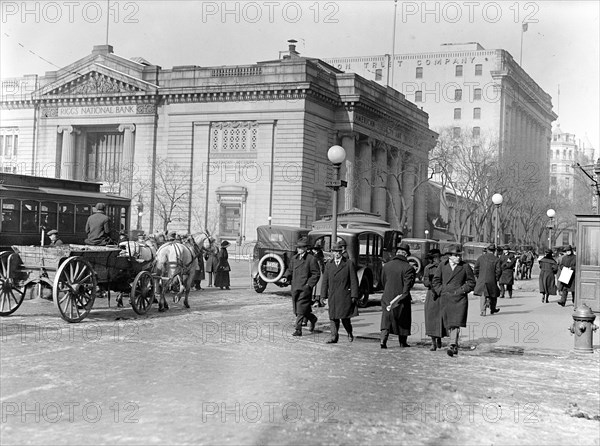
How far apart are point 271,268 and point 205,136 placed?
3637 centimetres

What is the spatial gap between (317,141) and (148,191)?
14.5 metres

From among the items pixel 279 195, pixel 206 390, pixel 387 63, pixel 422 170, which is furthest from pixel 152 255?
pixel 387 63

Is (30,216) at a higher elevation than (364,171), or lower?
lower

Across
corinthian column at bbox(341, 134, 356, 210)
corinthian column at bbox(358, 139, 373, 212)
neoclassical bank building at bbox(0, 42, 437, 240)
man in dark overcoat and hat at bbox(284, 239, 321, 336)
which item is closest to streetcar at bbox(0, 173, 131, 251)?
man in dark overcoat and hat at bbox(284, 239, 321, 336)

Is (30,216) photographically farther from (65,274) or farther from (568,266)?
(568,266)

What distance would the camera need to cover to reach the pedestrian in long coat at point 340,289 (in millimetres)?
12789

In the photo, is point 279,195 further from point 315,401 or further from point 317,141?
point 315,401

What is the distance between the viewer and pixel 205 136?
187 feet

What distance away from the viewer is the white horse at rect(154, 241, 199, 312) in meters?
17.2

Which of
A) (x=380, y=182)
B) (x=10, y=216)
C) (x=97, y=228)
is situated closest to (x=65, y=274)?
(x=97, y=228)

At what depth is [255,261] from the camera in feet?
76.8

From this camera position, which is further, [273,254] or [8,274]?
[273,254]

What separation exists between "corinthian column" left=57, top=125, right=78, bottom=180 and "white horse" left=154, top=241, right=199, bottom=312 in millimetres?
47175

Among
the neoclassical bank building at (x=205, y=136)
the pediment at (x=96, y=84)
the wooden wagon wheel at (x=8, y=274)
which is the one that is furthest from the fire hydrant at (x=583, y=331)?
the pediment at (x=96, y=84)
